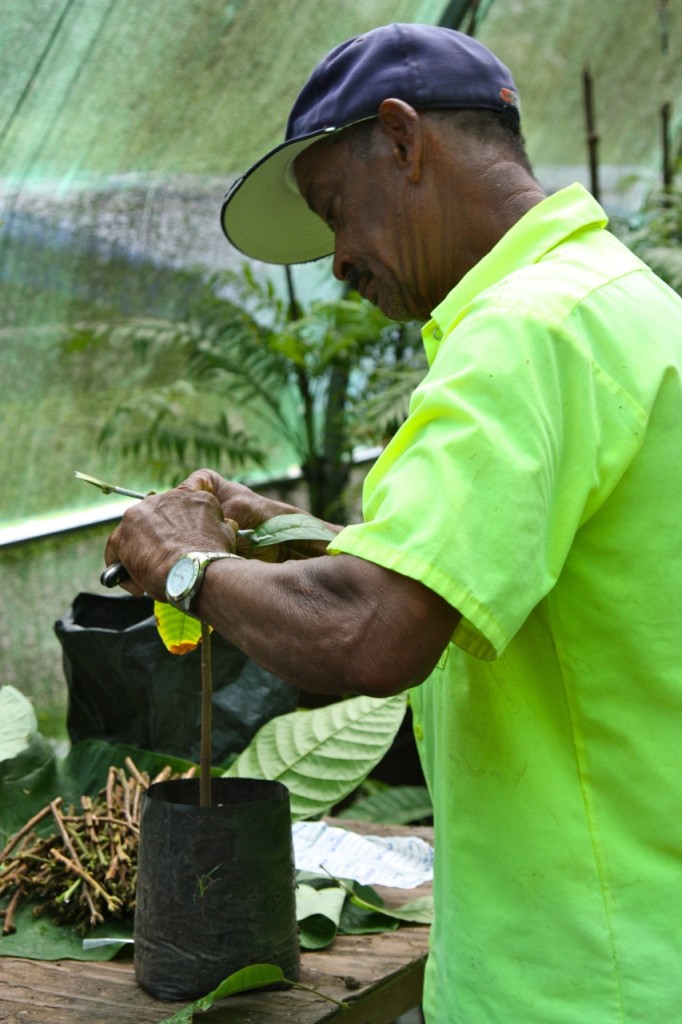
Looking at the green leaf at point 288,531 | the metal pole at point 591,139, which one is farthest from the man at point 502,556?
the metal pole at point 591,139

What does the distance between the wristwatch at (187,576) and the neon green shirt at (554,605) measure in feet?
0.54

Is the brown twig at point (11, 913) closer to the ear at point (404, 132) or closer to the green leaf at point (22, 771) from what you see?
the green leaf at point (22, 771)

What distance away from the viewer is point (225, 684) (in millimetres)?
2283

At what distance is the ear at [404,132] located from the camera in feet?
3.85

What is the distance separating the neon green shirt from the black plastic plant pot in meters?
0.24

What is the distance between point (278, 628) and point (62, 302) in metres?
2.28

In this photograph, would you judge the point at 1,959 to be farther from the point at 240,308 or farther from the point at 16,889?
the point at 240,308

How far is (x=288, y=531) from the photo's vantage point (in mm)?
1301

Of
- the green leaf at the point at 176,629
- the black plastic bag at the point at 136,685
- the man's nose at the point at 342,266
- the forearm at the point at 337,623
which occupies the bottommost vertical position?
the black plastic bag at the point at 136,685

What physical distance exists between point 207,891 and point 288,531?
1.36 ft

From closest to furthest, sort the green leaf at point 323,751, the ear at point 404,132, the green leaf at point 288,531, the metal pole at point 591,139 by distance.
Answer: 1. the ear at point 404,132
2. the green leaf at point 288,531
3. the green leaf at point 323,751
4. the metal pole at point 591,139

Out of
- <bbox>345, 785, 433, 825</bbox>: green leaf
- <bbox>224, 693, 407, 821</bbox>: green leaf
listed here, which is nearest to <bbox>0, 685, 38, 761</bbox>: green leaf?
<bbox>224, 693, 407, 821</bbox>: green leaf

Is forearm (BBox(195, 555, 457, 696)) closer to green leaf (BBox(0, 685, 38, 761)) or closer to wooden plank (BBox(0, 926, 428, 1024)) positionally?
wooden plank (BBox(0, 926, 428, 1024))

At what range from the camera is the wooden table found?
4.41 feet
